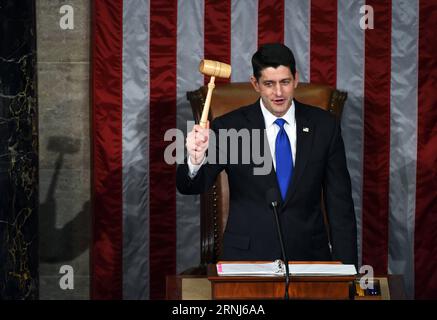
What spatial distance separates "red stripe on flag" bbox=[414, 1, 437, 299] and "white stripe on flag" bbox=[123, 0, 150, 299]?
148cm

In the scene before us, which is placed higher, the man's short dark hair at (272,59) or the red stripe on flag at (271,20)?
the red stripe on flag at (271,20)

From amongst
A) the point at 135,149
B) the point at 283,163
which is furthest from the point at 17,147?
the point at 283,163

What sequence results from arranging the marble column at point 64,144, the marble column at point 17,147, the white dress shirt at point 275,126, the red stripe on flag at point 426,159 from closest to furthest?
the white dress shirt at point 275,126
the marble column at point 17,147
the red stripe on flag at point 426,159
the marble column at point 64,144

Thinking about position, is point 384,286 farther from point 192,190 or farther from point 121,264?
point 121,264

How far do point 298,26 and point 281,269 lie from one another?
90.1 inches

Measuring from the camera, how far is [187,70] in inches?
177

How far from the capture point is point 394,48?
175 inches

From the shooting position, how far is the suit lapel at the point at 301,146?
3.12 meters

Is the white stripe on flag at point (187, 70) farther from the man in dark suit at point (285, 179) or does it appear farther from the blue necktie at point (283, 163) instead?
the blue necktie at point (283, 163)

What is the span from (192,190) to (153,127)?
5.02ft

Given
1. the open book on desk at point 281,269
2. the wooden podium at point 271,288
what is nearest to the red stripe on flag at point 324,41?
the open book on desk at point 281,269

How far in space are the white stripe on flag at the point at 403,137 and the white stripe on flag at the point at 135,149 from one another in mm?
1338

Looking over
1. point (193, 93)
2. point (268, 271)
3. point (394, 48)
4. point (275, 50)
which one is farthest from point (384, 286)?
point (394, 48)

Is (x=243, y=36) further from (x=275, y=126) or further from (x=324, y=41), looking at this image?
(x=275, y=126)
